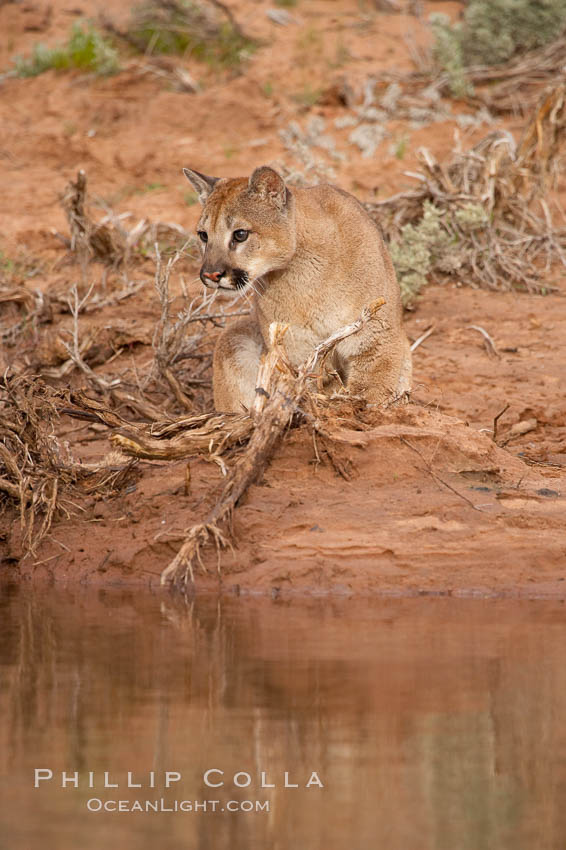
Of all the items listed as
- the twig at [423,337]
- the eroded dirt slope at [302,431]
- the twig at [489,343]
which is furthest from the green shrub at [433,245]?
the twig at [489,343]

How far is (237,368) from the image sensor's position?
8977mm

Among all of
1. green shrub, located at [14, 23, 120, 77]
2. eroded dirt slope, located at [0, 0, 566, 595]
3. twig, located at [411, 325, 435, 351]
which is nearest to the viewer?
eroded dirt slope, located at [0, 0, 566, 595]

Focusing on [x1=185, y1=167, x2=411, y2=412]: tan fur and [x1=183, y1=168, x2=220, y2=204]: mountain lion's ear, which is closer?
[x1=185, y1=167, x2=411, y2=412]: tan fur

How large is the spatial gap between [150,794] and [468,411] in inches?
245

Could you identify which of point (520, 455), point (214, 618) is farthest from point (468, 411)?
point (214, 618)

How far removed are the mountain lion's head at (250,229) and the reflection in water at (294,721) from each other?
95.5 inches

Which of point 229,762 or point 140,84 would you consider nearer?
point 229,762

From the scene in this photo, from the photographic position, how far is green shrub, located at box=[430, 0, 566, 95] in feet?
52.0

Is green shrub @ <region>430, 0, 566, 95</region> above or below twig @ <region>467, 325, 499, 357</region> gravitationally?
above

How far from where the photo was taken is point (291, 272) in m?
8.41

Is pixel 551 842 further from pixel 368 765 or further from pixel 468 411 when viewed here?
pixel 468 411

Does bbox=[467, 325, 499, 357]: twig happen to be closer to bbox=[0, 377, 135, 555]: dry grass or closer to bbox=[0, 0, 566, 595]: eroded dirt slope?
bbox=[0, 0, 566, 595]: eroded dirt slope

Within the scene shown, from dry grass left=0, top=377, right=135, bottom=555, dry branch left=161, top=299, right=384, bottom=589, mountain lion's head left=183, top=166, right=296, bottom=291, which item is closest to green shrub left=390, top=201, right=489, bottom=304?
mountain lion's head left=183, top=166, right=296, bottom=291

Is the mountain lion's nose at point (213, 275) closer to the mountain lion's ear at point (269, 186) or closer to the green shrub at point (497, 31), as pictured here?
the mountain lion's ear at point (269, 186)
